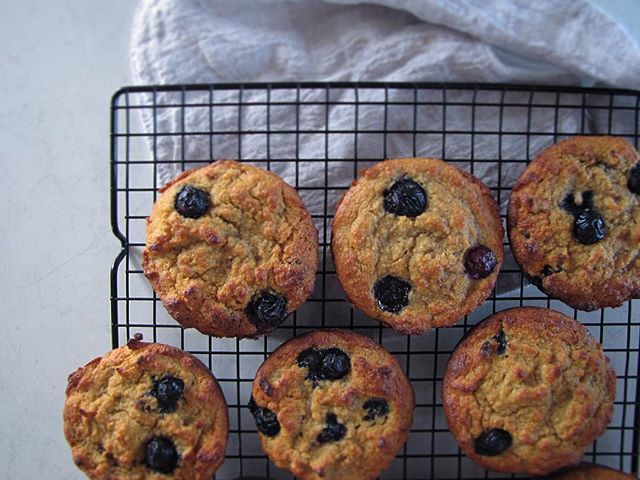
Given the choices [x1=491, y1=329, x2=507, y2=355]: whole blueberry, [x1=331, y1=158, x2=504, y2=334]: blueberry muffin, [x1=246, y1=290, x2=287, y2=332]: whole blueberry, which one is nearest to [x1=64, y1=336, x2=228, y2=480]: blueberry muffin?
[x1=246, y1=290, x2=287, y2=332]: whole blueberry

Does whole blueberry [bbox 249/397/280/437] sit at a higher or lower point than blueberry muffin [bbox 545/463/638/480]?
→ higher

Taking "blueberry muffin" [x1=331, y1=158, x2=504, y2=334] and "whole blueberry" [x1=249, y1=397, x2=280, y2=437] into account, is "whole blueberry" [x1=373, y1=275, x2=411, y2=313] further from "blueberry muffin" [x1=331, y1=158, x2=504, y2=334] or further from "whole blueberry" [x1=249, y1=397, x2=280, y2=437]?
"whole blueberry" [x1=249, y1=397, x2=280, y2=437]

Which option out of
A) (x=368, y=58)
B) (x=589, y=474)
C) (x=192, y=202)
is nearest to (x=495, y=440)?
(x=589, y=474)

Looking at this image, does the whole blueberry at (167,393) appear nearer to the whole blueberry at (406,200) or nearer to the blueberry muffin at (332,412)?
the blueberry muffin at (332,412)

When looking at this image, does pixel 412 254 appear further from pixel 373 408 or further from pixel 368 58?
pixel 368 58

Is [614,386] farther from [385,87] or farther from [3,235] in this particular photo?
[3,235]

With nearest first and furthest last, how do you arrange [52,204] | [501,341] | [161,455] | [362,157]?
[161,455] < [501,341] < [362,157] < [52,204]

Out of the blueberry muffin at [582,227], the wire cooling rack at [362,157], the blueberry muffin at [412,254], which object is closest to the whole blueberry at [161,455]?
the wire cooling rack at [362,157]
